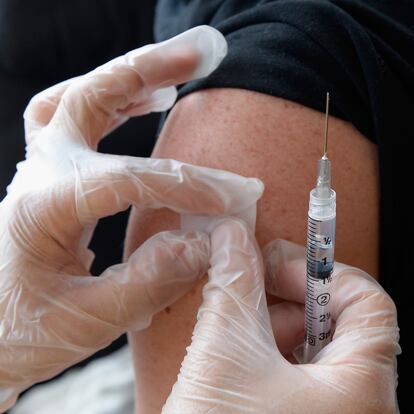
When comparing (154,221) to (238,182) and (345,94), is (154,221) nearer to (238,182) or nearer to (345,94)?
(238,182)

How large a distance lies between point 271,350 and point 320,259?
5.6 inches

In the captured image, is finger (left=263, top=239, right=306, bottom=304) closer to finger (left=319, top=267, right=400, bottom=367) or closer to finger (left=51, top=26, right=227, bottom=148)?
finger (left=319, top=267, right=400, bottom=367)

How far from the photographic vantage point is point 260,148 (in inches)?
33.7

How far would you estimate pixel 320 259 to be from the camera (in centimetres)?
72

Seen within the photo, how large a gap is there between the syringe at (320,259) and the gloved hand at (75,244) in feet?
0.49

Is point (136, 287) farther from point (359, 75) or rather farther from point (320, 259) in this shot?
point (359, 75)

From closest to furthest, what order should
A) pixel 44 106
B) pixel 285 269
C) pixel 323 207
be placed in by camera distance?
pixel 323 207, pixel 285 269, pixel 44 106

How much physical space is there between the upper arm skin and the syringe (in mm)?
109

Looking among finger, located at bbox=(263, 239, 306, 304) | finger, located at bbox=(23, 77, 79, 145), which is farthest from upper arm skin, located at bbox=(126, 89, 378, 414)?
finger, located at bbox=(23, 77, 79, 145)

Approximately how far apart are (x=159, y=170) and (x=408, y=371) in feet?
1.74

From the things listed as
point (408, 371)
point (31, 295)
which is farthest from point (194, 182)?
point (408, 371)

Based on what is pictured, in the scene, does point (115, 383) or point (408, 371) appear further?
point (115, 383)

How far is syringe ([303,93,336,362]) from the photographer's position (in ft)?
2.25

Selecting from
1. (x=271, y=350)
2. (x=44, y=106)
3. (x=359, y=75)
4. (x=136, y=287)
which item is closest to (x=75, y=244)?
(x=136, y=287)
